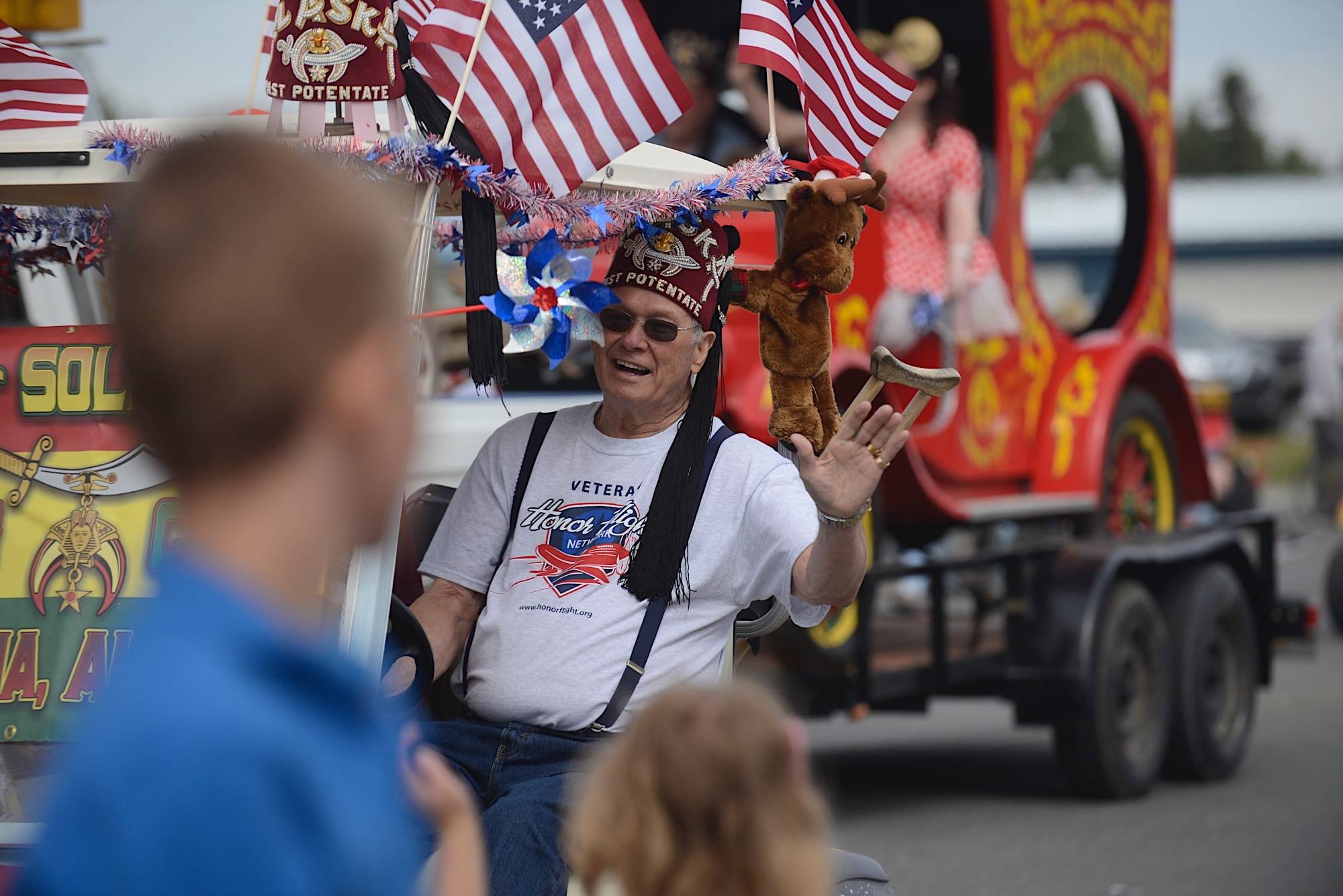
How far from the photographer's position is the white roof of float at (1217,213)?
1448 inches

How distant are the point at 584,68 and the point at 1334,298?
39732mm

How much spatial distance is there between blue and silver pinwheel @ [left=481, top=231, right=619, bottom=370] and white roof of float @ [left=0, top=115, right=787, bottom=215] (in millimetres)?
174

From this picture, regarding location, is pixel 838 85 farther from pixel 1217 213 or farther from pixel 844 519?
pixel 1217 213

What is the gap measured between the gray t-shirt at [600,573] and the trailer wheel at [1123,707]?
365 cm

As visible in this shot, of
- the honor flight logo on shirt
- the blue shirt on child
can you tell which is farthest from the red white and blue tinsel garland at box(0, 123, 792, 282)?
the blue shirt on child

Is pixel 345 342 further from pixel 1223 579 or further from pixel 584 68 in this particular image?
pixel 1223 579

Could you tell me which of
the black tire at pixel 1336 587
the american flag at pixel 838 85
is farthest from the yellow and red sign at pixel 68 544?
the black tire at pixel 1336 587

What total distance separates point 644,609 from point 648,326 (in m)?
0.57

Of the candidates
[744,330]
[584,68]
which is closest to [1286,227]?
[744,330]

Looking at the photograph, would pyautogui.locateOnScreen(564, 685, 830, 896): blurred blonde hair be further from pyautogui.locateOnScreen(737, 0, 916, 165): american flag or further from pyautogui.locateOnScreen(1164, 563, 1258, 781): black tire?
pyautogui.locateOnScreen(1164, 563, 1258, 781): black tire

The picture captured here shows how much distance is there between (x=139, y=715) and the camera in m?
1.07

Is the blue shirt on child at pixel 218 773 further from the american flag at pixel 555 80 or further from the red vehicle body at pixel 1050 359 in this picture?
the red vehicle body at pixel 1050 359

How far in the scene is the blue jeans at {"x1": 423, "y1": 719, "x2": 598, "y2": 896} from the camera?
8.45ft

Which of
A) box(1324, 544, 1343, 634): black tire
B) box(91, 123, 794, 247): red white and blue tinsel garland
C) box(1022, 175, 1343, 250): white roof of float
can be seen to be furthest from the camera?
box(1022, 175, 1343, 250): white roof of float
